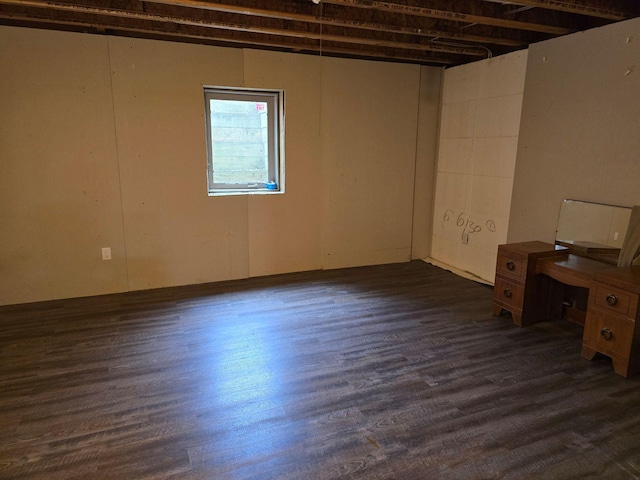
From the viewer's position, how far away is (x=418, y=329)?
3.21 meters

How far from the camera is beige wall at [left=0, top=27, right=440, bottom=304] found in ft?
11.6

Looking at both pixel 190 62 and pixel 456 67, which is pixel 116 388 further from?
pixel 456 67

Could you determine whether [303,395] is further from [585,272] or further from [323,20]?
[323,20]

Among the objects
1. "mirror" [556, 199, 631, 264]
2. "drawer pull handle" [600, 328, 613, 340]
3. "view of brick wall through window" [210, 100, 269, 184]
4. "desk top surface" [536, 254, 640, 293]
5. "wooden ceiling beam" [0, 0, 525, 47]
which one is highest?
"wooden ceiling beam" [0, 0, 525, 47]

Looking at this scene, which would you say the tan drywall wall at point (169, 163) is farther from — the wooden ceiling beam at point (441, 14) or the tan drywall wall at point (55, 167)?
the wooden ceiling beam at point (441, 14)

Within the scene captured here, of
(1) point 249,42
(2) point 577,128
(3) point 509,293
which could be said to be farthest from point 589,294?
(1) point 249,42

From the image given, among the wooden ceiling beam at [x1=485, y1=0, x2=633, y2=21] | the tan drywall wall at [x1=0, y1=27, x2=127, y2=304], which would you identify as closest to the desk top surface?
the wooden ceiling beam at [x1=485, y1=0, x2=633, y2=21]

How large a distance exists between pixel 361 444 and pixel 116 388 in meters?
1.45

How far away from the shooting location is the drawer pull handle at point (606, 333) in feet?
8.50

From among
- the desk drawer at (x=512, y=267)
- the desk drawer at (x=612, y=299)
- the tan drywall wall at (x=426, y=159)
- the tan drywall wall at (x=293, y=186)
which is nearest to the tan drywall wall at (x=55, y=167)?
the tan drywall wall at (x=293, y=186)

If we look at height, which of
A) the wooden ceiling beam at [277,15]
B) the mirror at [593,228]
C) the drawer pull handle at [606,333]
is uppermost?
the wooden ceiling beam at [277,15]

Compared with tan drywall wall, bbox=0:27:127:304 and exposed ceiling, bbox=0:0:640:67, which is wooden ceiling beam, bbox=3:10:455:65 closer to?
exposed ceiling, bbox=0:0:640:67

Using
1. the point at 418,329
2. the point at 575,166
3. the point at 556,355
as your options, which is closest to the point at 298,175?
the point at 418,329

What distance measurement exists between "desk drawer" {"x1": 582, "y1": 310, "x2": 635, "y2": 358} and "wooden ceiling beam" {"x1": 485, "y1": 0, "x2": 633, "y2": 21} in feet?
6.58
